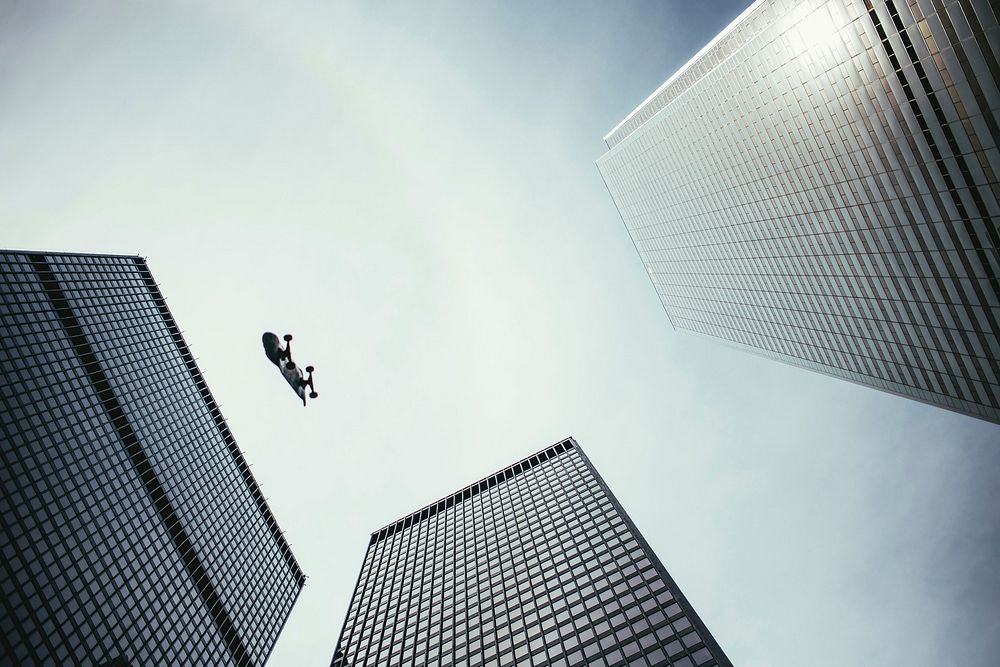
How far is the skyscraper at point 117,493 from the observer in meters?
64.8

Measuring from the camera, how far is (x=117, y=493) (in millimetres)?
80812

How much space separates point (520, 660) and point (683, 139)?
244 feet

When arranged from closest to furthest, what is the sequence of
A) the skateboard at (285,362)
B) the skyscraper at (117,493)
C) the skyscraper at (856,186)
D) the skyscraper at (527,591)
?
the skateboard at (285,362) → the skyscraper at (856,186) → the skyscraper at (527,591) → the skyscraper at (117,493)

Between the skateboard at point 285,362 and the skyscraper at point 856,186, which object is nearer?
the skateboard at point 285,362

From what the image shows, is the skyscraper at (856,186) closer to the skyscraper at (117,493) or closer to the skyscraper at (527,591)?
the skyscraper at (527,591)

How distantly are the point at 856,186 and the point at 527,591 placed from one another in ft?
188

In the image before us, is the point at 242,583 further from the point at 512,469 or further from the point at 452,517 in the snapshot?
the point at 512,469

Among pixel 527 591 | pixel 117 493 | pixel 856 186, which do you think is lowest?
pixel 527 591

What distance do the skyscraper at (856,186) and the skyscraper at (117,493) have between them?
94.0m

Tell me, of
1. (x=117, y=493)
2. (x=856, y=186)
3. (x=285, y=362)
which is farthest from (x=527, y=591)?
(x=117, y=493)

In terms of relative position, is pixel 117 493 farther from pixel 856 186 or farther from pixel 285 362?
pixel 856 186

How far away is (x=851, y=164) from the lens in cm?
5103

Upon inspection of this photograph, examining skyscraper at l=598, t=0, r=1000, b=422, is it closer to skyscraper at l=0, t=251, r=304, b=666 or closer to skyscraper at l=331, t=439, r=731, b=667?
skyscraper at l=331, t=439, r=731, b=667

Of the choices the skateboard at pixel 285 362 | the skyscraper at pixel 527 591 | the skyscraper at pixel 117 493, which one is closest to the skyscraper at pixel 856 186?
the skyscraper at pixel 527 591
